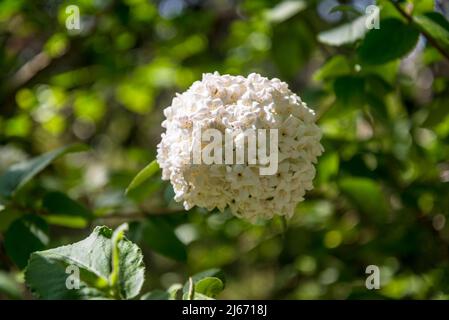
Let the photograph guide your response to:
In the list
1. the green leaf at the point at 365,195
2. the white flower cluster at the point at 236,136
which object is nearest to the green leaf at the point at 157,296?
the white flower cluster at the point at 236,136

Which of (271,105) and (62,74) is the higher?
(62,74)

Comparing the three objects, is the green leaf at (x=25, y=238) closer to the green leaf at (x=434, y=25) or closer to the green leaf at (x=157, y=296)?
the green leaf at (x=157, y=296)

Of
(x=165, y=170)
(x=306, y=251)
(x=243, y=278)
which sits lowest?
(x=165, y=170)

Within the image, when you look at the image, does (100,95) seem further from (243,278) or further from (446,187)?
(446,187)

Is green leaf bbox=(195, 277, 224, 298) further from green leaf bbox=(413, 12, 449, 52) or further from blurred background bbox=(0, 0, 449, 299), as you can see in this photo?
green leaf bbox=(413, 12, 449, 52)

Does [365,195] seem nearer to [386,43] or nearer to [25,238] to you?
[386,43]

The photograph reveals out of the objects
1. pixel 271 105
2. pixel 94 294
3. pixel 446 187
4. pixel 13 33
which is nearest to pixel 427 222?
pixel 446 187

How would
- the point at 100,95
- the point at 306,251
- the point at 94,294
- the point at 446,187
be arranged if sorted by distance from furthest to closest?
1. the point at 100,95
2. the point at 306,251
3. the point at 446,187
4. the point at 94,294

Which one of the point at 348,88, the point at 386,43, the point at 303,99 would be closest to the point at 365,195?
the point at 303,99
